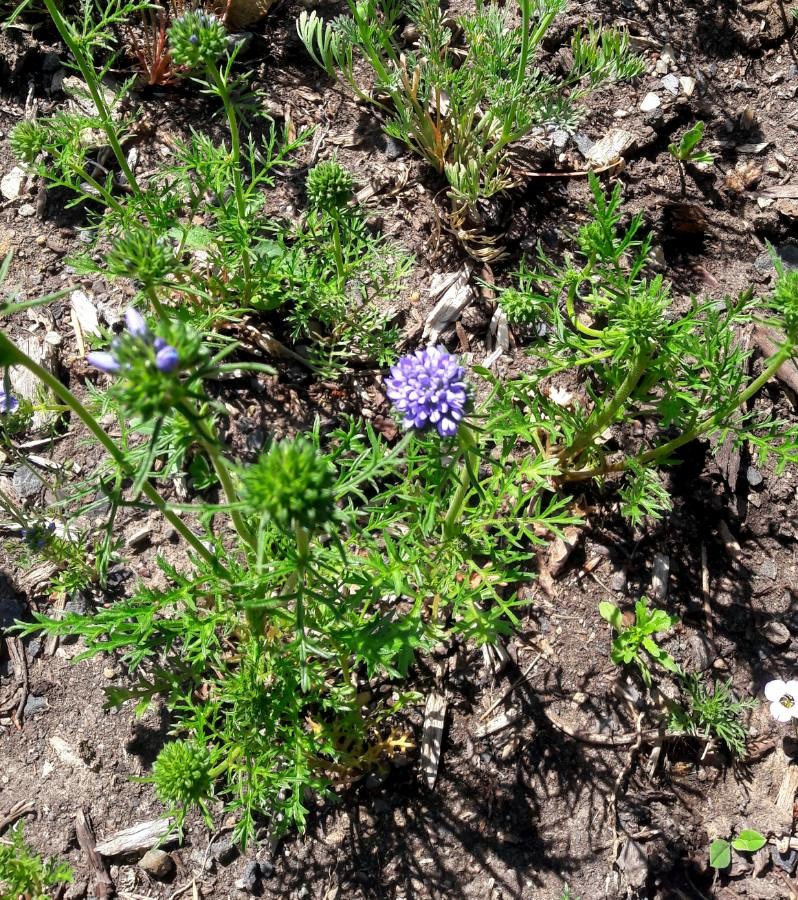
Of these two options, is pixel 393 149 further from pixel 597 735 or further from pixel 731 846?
pixel 731 846

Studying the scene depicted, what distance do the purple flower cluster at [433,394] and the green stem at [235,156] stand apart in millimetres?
1464

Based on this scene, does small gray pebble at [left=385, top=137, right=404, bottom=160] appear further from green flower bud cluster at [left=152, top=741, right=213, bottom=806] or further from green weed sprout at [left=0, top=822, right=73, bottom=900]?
green weed sprout at [left=0, top=822, right=73, bottom=900]

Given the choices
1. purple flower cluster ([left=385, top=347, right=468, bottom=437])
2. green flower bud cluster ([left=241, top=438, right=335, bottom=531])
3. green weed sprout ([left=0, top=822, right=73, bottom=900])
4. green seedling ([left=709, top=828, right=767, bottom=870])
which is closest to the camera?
green flower bud cluster ([left=241, top=438, right=335, bottom=531])

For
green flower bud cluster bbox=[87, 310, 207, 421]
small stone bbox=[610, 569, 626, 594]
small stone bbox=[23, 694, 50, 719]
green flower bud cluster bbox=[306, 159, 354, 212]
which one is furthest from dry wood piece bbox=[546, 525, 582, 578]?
small stone bbox=[23, 694, 50, 719]

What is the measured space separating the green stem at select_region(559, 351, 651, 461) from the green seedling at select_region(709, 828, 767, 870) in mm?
2058

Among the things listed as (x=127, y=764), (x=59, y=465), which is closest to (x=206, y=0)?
(x=59, y=465)

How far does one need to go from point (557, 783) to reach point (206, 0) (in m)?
5.32

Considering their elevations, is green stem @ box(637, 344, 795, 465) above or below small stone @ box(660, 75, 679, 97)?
below

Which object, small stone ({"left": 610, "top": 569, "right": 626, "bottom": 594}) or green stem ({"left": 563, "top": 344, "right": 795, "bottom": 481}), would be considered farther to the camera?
small stone ({"left": 610, "top": 569, "right": 626, "bottom": 594})

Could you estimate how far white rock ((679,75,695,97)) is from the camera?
205 inches

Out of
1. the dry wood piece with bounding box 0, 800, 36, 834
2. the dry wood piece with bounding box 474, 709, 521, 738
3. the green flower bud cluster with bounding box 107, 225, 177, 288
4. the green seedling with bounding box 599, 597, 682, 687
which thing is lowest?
the dry wood piece with bounding box 0, 800, 36, 834

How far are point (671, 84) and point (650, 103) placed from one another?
231 millimetres

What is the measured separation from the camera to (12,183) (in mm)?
4988

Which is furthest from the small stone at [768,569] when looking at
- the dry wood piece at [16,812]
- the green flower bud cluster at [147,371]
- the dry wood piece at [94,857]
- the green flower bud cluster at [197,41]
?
the dry wood piece at [16,812]
